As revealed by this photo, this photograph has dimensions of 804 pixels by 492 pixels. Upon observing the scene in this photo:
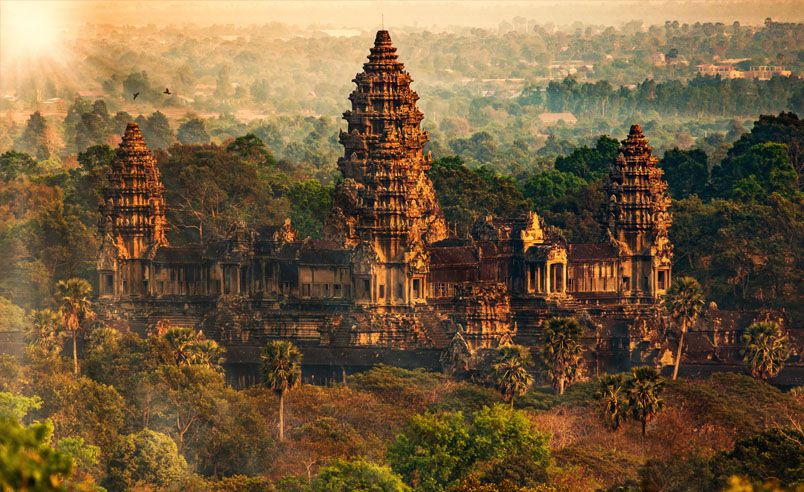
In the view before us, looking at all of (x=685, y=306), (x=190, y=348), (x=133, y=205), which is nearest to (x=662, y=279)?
(x=685, y=306)

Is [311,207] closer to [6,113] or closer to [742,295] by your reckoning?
[6,113]

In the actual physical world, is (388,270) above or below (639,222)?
below

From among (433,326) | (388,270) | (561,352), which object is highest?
(388,270)

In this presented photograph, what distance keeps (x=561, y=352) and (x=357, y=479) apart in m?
24.3


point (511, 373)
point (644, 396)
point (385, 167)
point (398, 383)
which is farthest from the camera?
point (385, 167)

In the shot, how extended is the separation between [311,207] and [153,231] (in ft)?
72.1

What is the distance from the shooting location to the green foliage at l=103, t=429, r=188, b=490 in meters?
76.4

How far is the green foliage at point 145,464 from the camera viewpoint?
76375 mm

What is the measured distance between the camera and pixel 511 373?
8988 cm

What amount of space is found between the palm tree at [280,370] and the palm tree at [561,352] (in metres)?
9.62

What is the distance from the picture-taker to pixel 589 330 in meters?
103

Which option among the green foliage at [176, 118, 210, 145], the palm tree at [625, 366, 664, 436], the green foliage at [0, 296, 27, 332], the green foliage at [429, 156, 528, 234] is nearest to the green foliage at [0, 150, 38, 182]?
the green foliage at [176, 118, 210, 145]

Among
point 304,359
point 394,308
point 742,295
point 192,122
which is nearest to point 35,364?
point 304,359

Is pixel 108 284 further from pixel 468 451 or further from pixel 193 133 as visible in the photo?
pixel 193 133
